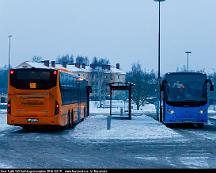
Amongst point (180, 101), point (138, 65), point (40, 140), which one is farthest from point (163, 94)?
point (138, 65)

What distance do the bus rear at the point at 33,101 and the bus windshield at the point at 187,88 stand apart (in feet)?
29.0

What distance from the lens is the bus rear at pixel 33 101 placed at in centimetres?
2381

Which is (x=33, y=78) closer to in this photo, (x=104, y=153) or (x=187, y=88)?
(x=104, y=153)

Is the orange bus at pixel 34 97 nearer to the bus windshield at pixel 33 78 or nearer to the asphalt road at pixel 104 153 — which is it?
the bus windshield at pixel 33 78

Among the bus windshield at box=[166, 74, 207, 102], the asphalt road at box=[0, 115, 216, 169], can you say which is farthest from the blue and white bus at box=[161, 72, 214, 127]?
the asphalt road at box=[0, 115, 216, 169]

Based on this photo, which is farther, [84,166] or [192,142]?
[192,142]

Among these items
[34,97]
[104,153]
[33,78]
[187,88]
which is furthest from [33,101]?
[187,88]

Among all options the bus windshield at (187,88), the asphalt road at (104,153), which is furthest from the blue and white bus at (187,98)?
the asphalt road at (104,153)

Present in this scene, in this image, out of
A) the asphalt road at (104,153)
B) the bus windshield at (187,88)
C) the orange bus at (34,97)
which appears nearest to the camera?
the asphalt road at (104,153)

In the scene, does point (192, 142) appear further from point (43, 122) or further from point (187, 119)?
point (187, 119)

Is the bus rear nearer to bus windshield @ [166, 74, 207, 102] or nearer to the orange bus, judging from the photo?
the orange bus

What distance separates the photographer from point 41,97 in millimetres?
23828

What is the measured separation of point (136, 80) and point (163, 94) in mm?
42168

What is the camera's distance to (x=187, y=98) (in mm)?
29969
